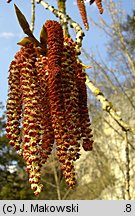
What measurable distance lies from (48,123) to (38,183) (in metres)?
0.13

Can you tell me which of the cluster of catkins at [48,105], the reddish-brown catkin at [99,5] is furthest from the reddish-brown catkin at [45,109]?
the reddish-brown catkin at [99,5]

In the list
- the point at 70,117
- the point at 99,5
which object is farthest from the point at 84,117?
the point at 99,5

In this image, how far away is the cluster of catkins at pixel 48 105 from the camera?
0.58 meters

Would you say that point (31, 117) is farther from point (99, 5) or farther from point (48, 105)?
point (99, 5)

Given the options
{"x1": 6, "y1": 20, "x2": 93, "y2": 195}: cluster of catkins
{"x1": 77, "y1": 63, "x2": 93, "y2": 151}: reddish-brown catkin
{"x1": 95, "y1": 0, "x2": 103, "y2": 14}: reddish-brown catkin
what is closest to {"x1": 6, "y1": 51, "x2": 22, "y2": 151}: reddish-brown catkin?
{"x1": 6, "y1": 20, "x2": 93, "y2": 195}: cluster of catkins

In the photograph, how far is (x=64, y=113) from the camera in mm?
605

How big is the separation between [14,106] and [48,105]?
7 cm

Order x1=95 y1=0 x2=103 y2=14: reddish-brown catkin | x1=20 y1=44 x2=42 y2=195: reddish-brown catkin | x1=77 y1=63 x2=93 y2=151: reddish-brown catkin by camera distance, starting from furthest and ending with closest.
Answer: x1=95 y1=0 x2=103 y2=14: reddish-brown catkin < x1=77 y1=63 x2=93 y2=151: reddish-brown catkin < x1=20 y1=44 x2=42 y2=195: reddish-brown catkin

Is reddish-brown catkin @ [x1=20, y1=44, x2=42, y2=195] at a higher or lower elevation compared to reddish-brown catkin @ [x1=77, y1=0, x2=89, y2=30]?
lower

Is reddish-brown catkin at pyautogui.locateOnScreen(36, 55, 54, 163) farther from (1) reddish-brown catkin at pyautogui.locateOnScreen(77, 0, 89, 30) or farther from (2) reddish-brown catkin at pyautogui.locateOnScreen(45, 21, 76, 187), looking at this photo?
(1) reddish-brown catkin at pyautogui.locateOnScreen(77, 0, 89, 30)

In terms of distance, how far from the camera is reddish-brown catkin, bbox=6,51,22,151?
0.64 metres

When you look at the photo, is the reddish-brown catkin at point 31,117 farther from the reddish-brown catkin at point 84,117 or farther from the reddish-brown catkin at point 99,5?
the reddish-brown catkin at point 99,5
